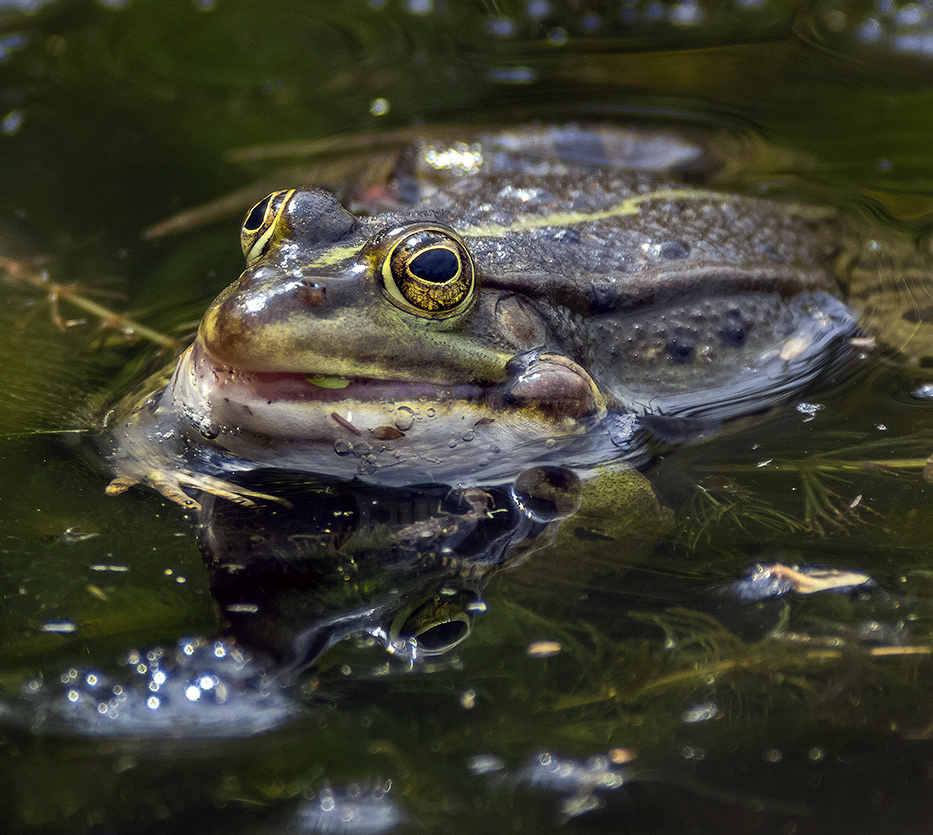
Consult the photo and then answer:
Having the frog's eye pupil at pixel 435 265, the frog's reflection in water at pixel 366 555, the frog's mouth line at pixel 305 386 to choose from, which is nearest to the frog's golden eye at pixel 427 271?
the frog's eye pupil at pixel 435 265

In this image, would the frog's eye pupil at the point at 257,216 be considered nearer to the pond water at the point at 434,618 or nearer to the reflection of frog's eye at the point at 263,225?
the reflection of frog's eye at the point at 263,225

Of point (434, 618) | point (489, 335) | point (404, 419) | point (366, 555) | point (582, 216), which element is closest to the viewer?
point (434, 618)

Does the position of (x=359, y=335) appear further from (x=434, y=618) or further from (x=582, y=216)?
(x=582, y=216)

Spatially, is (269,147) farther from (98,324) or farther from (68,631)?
(68,631)

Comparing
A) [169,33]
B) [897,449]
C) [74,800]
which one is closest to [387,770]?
[74,800]

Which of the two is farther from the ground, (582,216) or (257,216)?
(257,216)

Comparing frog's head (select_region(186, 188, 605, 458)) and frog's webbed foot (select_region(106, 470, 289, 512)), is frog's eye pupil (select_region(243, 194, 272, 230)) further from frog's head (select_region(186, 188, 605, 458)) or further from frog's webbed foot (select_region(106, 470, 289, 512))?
frog's webbed foot (select_region(106, 470, 289, 512))

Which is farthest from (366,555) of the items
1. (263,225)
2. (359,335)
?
(263,225)
